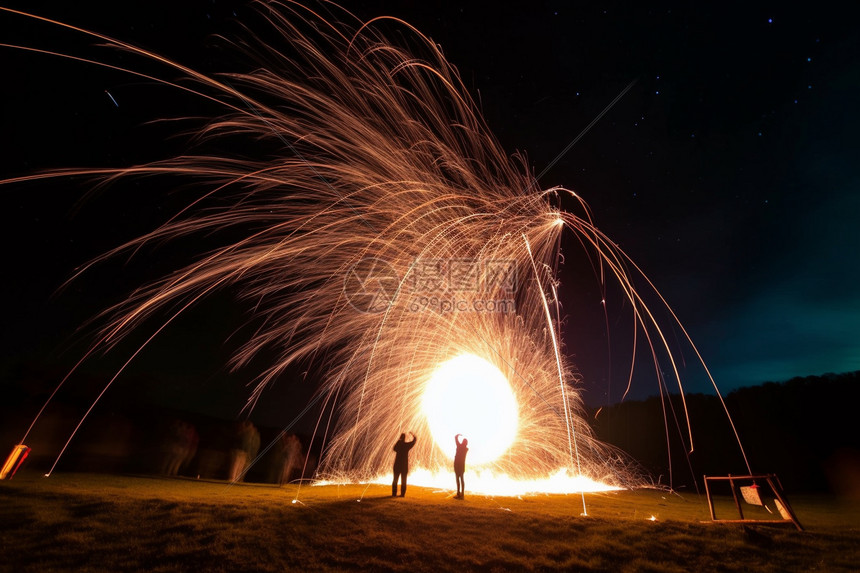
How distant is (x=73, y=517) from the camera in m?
6.80

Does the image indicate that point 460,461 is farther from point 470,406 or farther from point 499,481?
point 499,481

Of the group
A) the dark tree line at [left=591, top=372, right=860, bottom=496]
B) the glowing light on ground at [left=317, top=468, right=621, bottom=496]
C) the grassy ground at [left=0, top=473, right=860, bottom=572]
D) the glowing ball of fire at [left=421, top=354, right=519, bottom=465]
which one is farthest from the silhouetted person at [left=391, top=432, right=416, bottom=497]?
the dark tree line at [left=591, top=372, right=860, bottom=496]

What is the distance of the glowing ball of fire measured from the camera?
1573cm

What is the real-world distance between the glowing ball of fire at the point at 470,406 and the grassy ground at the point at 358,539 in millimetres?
7292

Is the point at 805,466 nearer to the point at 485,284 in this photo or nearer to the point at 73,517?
the point at 485,284

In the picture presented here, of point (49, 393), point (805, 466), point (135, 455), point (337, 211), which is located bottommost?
point (135, 455)

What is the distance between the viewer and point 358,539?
21.6 ft

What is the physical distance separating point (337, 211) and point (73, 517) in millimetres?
7976

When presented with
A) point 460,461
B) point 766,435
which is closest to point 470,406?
point 460,461

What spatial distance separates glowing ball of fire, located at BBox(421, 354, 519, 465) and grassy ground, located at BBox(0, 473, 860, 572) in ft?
23.9

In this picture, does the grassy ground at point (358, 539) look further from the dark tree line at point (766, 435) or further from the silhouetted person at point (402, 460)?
the dark tree line at point (766, 435)

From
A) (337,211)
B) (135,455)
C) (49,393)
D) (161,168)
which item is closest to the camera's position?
(161,168)

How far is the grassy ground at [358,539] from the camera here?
5777mm

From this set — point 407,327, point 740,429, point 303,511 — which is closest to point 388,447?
point 407,327
